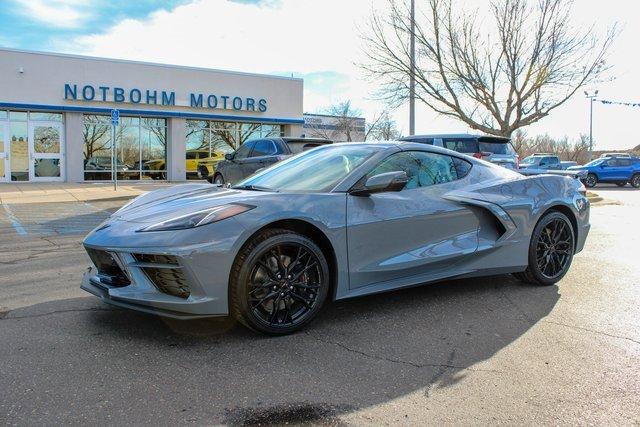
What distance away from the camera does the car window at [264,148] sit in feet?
42.4

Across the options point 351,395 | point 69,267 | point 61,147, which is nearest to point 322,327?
point 351,395

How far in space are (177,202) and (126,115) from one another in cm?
2051

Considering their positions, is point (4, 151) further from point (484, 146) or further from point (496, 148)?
point (496, 148)

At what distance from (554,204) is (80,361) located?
434 centimetres

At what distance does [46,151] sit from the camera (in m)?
21.5

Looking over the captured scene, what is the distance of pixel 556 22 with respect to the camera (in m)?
19.1

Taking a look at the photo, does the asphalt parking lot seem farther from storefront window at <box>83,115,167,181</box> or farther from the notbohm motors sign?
storefront window at <box>83,115,167,181</box>

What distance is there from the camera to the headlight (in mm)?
3508

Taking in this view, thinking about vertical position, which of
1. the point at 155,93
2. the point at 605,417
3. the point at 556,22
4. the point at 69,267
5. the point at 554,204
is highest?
the point at 556,22

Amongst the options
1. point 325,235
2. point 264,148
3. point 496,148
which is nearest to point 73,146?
point 264,148

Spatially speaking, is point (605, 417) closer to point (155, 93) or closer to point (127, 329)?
point (127, 329)

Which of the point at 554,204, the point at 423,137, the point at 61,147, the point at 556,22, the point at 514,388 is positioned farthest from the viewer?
the point at 61,147

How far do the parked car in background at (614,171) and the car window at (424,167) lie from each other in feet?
84.6

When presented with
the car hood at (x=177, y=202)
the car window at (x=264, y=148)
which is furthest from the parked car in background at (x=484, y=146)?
the car hood at (x=177, y=202)
